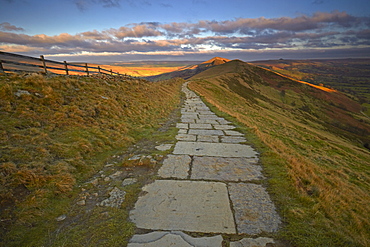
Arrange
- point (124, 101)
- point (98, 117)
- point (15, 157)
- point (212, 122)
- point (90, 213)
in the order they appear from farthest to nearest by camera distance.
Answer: point (124, 101) → point (212, 122) → point (98, 117) → point (15, 157) → point (90, 213)

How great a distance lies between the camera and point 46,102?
23.7 ft

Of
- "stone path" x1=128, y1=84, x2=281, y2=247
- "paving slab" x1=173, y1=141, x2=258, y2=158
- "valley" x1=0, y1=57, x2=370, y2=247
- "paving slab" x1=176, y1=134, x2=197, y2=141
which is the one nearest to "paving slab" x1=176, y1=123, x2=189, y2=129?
"valley" x1=0, y1=57, x2=370, y2=247

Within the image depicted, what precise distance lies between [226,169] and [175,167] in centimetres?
133

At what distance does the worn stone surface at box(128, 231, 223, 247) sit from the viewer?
2.50m

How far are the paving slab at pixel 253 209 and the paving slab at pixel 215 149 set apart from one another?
1701 millimetres

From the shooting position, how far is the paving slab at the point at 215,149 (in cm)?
556

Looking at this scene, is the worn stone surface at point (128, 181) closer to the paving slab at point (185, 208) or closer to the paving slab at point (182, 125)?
the paving slab at point (185, 208)

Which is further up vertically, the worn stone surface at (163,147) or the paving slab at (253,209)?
the paving slab at (253,209)

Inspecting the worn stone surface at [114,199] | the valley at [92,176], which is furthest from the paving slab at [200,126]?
the worn stone surface at [114,199]

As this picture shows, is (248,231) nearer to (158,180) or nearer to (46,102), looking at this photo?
(158,180)

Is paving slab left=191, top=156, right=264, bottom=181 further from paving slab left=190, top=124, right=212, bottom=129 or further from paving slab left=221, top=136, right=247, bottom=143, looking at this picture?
paving slab left=190, top=124, right=212, bottom=129

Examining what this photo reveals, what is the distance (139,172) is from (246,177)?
2.64 metres

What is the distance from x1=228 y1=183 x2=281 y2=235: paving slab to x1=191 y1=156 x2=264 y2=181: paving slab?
360 millimetres

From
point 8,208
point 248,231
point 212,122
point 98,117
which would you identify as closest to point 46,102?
point 98,117
